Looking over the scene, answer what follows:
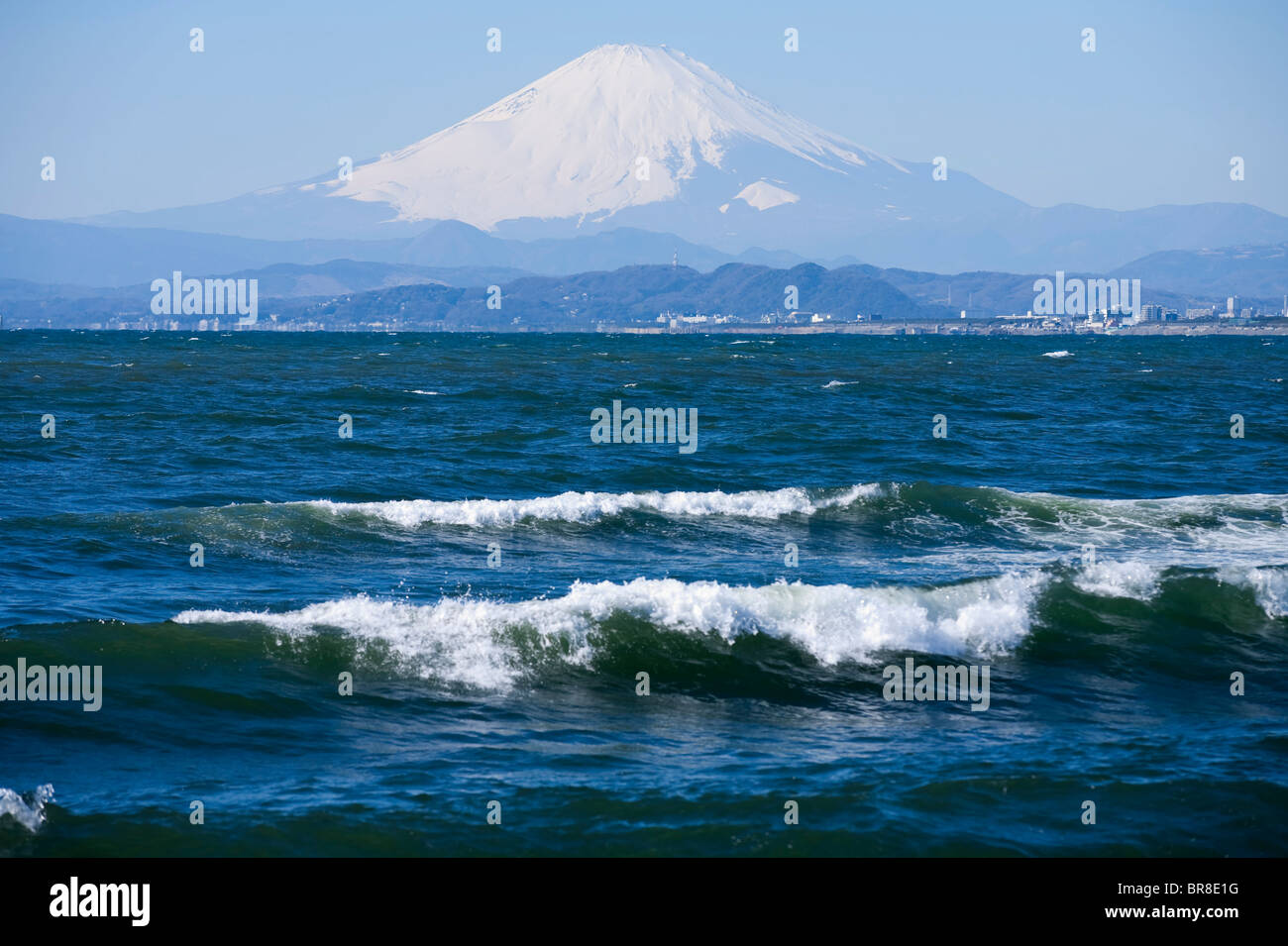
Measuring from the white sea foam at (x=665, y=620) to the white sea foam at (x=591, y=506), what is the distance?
7495 mm

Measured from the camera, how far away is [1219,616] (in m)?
18.1

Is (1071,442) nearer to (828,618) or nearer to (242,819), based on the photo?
(828,618)

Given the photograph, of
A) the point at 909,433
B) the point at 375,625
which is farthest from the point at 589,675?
the point at 909,433

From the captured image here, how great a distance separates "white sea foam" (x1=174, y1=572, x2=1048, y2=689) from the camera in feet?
50.8

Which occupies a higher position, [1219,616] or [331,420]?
[331,420]

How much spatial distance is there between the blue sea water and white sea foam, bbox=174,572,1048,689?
58 mm

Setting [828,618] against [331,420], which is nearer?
[828,618]
